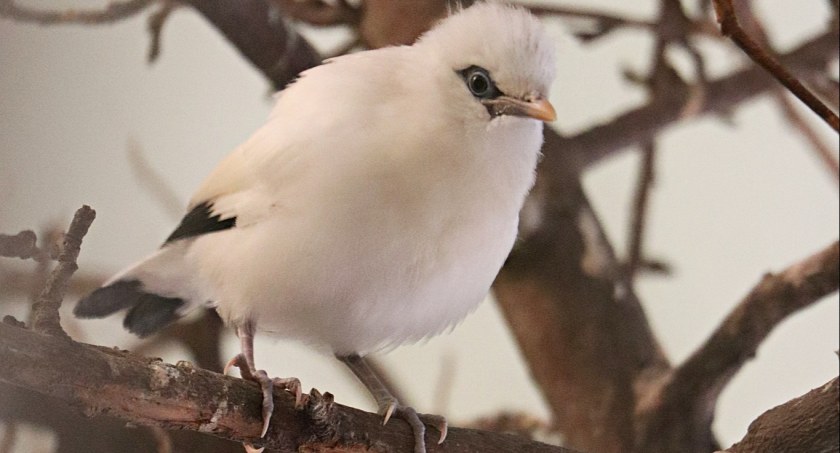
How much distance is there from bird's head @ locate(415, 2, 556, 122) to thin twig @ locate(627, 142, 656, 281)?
0.74m

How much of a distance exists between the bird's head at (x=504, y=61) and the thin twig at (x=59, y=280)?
0.44 meters

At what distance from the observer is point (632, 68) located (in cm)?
203

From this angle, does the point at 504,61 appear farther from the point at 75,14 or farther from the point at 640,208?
the point at 640,208

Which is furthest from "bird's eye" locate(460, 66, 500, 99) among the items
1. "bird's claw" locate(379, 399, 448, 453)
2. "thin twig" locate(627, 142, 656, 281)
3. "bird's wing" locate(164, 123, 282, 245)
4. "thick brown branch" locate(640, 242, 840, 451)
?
"thin twig" locate(627, 142, 656, 281)

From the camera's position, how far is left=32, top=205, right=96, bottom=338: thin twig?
0.79 metres

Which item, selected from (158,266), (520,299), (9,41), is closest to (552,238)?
(520,299)

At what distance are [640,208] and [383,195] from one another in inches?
35.9

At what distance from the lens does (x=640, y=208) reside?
1.73m

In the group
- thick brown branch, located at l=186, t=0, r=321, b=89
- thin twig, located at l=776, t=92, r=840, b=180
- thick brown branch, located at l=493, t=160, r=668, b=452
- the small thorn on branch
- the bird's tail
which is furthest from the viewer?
thin twig, located at l=776, t=92, r=840, b=180

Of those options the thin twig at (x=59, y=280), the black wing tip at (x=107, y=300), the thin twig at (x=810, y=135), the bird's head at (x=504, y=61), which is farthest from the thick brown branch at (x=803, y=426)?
the thin twig at (x=810, y=135)

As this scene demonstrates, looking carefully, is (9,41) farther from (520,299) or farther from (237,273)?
(520,299)

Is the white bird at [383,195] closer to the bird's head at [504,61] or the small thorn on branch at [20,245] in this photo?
the bird's head at [504,61]

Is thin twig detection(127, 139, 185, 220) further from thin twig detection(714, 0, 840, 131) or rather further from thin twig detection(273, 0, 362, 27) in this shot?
thin twig detection(714, 0, 840, 131)

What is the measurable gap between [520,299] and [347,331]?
66cm
